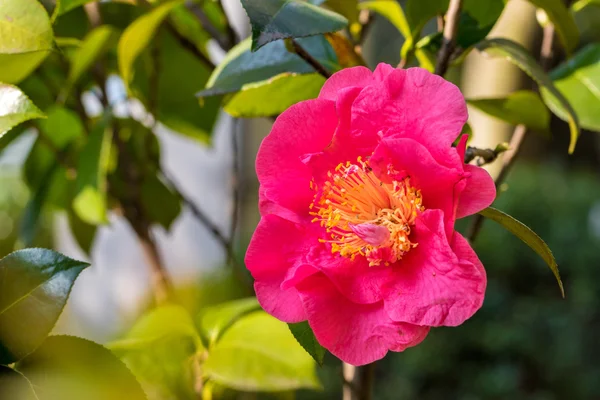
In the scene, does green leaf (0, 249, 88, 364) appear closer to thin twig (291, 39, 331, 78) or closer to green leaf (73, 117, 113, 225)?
thin twig (291, 39, 331, 78)

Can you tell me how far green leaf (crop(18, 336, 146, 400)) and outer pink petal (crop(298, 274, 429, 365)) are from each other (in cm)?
13

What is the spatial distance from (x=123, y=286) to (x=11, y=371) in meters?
3.18

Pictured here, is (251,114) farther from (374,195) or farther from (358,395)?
(358,395)

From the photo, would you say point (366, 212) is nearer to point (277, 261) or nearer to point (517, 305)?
point (277, 261)

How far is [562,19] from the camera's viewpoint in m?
0.54

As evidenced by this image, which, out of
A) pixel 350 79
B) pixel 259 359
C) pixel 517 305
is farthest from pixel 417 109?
pixel 517 305

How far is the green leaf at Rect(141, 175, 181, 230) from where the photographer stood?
927 mm

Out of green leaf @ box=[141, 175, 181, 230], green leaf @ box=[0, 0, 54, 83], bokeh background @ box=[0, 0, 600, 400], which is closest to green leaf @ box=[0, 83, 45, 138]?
green leaf @ box=[0, 0, 54, 83]

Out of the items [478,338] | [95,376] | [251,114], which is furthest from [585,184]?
[95,376]

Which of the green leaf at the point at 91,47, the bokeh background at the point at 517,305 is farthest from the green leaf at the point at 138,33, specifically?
the bokeh background at the point at 517,305

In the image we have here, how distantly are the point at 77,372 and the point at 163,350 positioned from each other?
44 cm

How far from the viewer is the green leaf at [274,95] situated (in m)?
0.50

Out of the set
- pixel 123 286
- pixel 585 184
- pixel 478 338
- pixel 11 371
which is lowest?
pixel 123 286

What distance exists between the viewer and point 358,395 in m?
0.59
